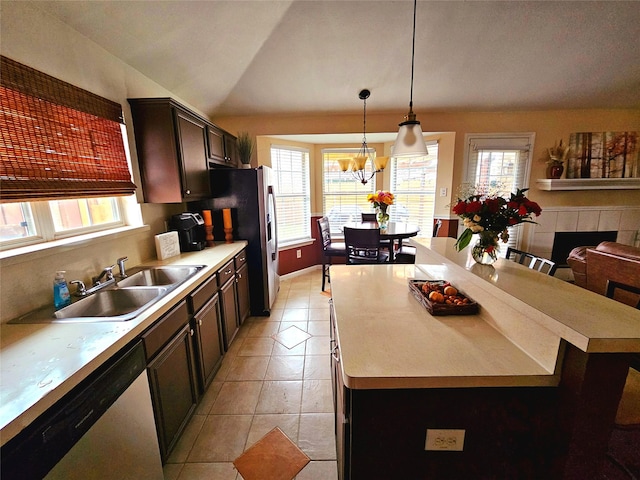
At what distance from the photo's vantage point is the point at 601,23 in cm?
239

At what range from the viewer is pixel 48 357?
37.2 inches

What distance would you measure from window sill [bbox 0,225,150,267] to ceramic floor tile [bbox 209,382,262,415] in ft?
4.44

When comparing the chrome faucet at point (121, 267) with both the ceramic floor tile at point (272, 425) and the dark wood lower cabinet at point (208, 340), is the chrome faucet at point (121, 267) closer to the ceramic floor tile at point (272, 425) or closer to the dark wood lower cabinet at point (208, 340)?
the dark wood lower cabinet at point (208, 340)

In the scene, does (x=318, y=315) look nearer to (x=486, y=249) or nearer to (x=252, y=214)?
(x=252, y=214)

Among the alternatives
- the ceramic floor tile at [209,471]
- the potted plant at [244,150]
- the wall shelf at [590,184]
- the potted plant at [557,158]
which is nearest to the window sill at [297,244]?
the potted plant at [244,150]

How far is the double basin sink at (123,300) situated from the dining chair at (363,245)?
1721 mm

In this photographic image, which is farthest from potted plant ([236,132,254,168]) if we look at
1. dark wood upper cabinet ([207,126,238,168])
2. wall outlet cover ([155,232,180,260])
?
wall outlet cover ([155,232,180,260])

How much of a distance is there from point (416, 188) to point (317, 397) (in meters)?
3.44

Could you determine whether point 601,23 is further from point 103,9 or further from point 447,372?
point 103,9

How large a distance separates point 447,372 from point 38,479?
1.26 m

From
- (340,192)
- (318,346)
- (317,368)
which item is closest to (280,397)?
(317,368)

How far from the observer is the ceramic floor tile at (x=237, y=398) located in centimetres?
178

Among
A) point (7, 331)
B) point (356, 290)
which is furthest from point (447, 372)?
point (7, 331)

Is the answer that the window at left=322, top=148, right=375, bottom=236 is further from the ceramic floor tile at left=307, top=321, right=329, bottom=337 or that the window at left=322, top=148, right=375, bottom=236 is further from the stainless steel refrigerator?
the ceramic floor tile at left=307, top=321, right=329, bottom=337
